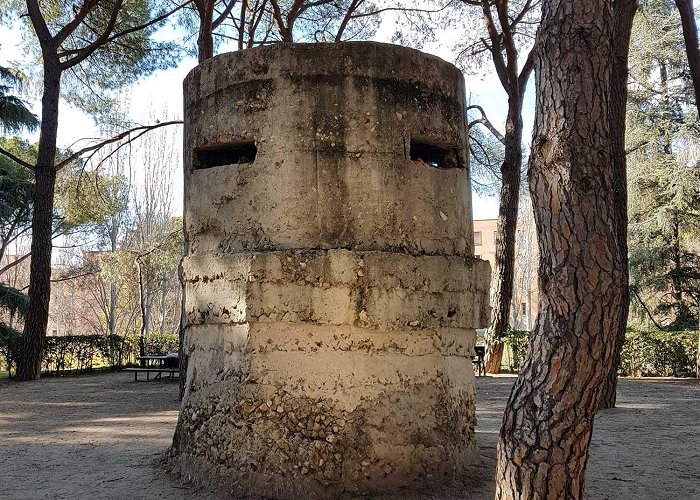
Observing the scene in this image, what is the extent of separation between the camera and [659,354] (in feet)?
49.7

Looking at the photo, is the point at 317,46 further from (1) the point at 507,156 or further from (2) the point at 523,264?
(2) the point at 523,264

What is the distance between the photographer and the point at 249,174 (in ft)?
17.3

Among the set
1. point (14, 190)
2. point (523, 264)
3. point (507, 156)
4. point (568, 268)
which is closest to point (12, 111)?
point (14, 190)

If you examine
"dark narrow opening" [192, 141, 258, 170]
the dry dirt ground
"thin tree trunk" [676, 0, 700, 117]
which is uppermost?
"thin tree trunk" [676, 0, 700, 117]

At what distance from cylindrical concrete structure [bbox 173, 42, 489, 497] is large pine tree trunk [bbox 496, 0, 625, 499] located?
1557mm

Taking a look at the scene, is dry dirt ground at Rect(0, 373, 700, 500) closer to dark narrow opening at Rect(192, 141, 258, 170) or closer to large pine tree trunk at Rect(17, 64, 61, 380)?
large pine tree trunk at Rect(17, 64, 61, 380)

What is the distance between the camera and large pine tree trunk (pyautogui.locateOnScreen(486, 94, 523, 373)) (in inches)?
569

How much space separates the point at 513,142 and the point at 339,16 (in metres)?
4.84

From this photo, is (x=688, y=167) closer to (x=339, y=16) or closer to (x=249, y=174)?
(x=339, y=16)

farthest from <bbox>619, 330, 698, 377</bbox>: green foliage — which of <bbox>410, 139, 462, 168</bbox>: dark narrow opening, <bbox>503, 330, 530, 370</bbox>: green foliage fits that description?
<bbox>410, 139, 462, 168</bbox>: dark narrow opening

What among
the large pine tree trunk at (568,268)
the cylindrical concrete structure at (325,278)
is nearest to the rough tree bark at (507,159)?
the cylindrical concrete structure at (325,278)

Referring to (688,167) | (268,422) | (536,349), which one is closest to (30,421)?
(268,422)

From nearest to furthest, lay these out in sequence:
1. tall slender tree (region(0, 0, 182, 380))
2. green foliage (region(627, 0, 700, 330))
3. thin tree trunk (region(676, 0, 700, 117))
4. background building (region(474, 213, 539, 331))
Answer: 1. thin tree trunk (region(676, 0, 700, 117))
2. tall slender tree (region(0, 0, 182, 380))
3. green foliage (region(627, 0, 700, 330))
4. background building (region(474, 213, 539, 331))

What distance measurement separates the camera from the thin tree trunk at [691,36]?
9.09 meters
